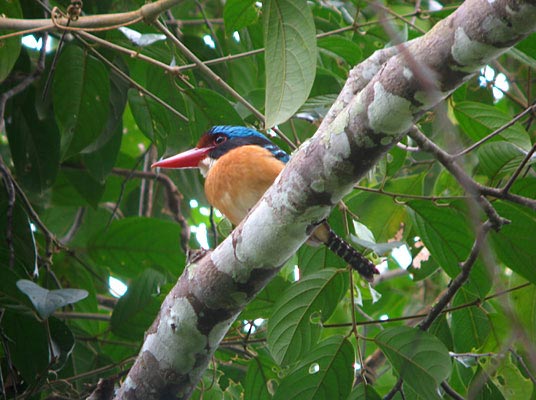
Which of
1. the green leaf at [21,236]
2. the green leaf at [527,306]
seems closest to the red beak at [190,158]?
the green leaf at [21,236]

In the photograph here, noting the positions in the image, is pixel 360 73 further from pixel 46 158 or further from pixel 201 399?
pixel 46 158

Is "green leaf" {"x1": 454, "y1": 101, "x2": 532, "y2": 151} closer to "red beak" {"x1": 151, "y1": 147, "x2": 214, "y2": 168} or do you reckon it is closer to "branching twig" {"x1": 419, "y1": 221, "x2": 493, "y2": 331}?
"branching twig" {"x1": 419, "y1": 221, "x2": 493, "y2": 331}

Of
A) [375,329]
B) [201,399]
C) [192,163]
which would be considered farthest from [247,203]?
[375,329]

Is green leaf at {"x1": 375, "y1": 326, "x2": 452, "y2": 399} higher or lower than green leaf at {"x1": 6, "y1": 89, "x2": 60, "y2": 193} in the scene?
lower

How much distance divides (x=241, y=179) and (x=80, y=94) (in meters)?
0.82

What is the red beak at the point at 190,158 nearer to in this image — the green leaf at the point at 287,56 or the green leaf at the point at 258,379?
the green leaf at the point at 258,379

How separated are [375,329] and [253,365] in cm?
175

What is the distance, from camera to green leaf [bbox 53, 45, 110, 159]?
141 inches

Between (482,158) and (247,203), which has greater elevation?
(482,158)

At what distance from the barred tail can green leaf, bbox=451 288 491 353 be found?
15.4 inches

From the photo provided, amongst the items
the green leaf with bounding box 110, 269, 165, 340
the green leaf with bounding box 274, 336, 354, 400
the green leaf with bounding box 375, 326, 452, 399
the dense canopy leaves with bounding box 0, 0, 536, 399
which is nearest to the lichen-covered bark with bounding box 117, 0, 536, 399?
the dense canopy leaves with bounding box 0, 0, 536, 399

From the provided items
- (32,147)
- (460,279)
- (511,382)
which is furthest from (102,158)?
(511,382)

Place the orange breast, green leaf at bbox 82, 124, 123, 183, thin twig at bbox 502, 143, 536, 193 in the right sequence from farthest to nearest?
green leaf at bbox 82, 124, 123, 183, the orange breast, thin twig at bbox 502, 143, 536, 193

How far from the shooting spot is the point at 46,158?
3922 millimetres
